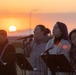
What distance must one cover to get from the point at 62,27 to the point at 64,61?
885 millimetres

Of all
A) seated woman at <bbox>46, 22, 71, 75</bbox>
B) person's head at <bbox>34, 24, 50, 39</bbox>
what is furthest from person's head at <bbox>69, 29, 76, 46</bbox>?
person's head at <bbox>34, 24, 50, 39</bbox>

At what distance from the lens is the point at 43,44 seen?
22.9 feet

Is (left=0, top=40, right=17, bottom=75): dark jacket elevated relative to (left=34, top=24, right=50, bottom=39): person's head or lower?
lower

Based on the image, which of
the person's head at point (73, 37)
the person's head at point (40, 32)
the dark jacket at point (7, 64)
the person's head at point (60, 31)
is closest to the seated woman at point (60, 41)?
the person's head at point (60, 31)

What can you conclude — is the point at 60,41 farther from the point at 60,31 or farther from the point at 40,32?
the point at 40,32

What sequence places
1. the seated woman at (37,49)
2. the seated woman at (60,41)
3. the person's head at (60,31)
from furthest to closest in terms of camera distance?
the seated woman at (37,49) < the person's head at (60,31) < the seated woman at (60,41)

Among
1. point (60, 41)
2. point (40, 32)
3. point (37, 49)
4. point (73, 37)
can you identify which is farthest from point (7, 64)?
point (73, 37)

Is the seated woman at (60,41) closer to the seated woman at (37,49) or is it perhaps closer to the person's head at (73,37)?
the person's head at (73,37)

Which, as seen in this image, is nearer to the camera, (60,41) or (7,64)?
(60,41)

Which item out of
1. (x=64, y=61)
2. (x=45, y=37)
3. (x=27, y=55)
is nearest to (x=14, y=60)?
(x=27, y=55)

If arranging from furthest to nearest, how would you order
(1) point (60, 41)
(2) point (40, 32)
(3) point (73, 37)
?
(2) point (40, 32), (1) point (60, 41), (3) point (73, 37)

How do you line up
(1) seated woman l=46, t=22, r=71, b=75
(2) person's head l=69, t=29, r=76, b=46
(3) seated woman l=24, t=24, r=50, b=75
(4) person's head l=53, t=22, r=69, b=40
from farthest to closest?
(3) seated woman l=24, t=24, r=50, b=75 < (4) person's head l=53, t=22, r=69, b=40 < (1) seated woman l=46, t=22, r=71, b=75 < (2) person's head l=69, t=29, r=76, b=46

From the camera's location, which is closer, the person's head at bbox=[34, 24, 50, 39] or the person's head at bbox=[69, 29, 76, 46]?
the person's head at bbox=[69, 29, 76, 46]

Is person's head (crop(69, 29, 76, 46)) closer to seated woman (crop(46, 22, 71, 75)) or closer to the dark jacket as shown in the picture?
seated woman (crop(46, 22, 71, 75))
